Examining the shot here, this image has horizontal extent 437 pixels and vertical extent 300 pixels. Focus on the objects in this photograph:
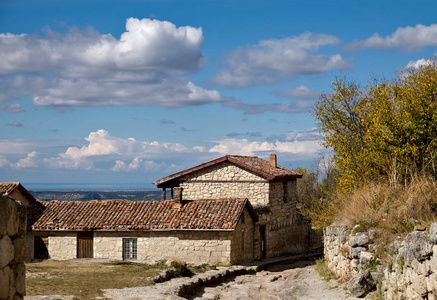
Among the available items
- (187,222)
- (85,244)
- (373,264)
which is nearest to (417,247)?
(373,264)

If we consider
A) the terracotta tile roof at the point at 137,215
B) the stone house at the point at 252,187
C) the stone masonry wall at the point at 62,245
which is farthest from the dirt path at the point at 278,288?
the stone masonry wall at the point at 62,245

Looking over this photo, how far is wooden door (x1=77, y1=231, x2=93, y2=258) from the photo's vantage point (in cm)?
2923

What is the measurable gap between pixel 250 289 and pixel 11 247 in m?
17.3

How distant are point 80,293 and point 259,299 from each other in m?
6.98

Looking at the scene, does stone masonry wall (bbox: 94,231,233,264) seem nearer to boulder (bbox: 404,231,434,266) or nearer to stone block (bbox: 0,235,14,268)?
boulder (bbox: 404,231,434,266)

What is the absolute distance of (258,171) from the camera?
3175 cm

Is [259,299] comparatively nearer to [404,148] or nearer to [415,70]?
[404,148]

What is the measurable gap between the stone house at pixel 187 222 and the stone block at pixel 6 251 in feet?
68.2

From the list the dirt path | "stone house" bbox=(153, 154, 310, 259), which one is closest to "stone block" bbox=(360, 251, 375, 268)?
the dirt path

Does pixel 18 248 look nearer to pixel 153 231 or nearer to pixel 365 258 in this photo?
pixel 365 258

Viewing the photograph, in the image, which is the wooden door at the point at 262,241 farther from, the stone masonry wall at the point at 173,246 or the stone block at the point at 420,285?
the stone block at the point at 420,285

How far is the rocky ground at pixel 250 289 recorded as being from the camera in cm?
1667

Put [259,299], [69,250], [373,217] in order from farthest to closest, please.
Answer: [69,250]
[259,299]
[373,217]

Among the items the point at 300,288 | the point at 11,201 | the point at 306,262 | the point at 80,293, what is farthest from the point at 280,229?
the point at 11,201
